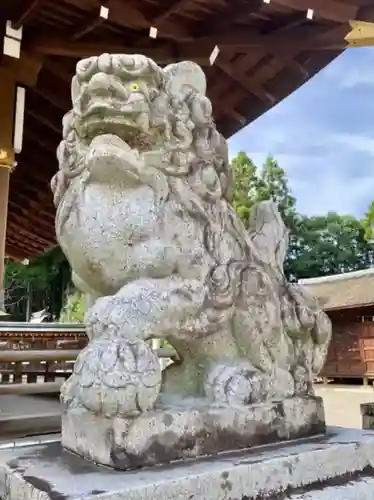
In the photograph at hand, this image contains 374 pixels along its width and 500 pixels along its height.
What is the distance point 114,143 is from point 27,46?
3386mm

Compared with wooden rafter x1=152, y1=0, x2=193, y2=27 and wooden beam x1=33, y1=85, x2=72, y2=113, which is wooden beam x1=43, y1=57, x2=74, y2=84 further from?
wooden rafter x1=152, y1=0, x2=193, y2=27

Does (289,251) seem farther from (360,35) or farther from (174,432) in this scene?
(174,432)

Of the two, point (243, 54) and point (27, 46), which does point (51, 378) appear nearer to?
point (27, 46)

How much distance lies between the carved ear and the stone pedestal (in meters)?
0.81

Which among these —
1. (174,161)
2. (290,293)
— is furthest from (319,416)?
(174,161)

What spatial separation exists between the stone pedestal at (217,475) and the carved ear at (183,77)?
81cm

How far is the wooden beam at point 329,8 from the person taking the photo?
3537 mm

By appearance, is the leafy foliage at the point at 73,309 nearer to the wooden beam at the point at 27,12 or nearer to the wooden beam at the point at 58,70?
the wooden beam at the point at 58,70

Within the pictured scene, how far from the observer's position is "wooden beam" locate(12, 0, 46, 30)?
354cm

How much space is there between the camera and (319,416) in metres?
1.25

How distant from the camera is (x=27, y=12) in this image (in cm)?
362

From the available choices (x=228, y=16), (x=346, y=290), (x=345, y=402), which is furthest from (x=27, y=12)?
(x=346, y=290)

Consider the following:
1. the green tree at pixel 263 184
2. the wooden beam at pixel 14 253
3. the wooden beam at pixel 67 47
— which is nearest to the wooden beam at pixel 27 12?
the wooden beam at pixel 67 47

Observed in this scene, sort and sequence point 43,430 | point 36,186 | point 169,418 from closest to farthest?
point 169,418 → point 43,430 → point 36,186
